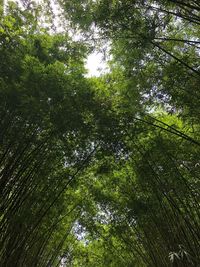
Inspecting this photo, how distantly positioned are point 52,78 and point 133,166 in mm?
2538

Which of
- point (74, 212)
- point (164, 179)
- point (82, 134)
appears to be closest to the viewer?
point (82, 134)

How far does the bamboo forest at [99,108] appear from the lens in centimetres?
378

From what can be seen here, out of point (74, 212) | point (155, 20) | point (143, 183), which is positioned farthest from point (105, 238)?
point (155, 20)

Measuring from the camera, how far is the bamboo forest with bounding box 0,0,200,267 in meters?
3.78

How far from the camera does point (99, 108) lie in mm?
4160

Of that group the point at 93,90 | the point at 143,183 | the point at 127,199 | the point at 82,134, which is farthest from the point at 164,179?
the point at 93,90

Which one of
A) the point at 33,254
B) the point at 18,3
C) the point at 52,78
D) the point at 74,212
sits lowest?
the point at 33,254

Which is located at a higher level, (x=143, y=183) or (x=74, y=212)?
(x=74, y=212)

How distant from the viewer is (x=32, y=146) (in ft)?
15.4

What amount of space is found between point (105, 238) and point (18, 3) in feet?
20.7

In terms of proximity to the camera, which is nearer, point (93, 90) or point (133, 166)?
point (93, 90)

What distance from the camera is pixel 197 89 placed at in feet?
13.3

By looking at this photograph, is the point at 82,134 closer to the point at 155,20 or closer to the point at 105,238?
the point at 155,20

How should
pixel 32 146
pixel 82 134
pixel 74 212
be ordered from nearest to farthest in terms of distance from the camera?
pixel 82 134, pixel 32 146, pixel 74 212
